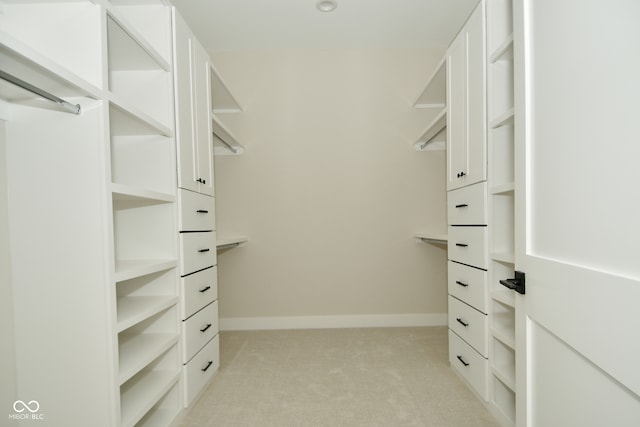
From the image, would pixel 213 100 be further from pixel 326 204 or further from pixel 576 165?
pixel 576 165

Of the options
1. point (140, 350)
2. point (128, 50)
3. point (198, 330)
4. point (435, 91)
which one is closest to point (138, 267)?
point (140, 350)

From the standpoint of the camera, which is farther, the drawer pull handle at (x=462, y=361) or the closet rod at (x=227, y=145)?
the closet rod at (x=227, y=145)

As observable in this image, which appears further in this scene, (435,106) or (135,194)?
(435,106)

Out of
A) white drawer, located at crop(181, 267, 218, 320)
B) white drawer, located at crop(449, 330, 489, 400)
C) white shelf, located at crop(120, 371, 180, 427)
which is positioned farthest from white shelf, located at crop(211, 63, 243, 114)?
white drawer, located at crop(449, 330, 489, 400)

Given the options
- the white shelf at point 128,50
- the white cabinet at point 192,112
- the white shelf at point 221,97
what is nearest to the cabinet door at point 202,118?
the white cabinet at point 192,112

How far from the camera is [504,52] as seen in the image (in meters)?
1.54

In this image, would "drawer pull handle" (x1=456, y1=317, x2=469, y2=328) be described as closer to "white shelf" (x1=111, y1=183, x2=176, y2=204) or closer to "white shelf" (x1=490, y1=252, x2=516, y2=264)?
"white shelf" (x1=490, y1=252, x2=516, y2=264)

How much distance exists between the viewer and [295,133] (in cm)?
308

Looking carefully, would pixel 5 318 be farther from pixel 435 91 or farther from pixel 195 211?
pixel 435 91

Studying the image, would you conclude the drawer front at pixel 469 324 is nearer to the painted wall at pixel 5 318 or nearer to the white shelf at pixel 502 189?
the white shelf at pixel 502 189

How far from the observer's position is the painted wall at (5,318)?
1.09 metres

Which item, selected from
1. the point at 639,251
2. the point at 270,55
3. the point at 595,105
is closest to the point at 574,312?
the point at 639,251

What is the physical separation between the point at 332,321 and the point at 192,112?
209cm

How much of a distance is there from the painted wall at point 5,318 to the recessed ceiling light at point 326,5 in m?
2.02
